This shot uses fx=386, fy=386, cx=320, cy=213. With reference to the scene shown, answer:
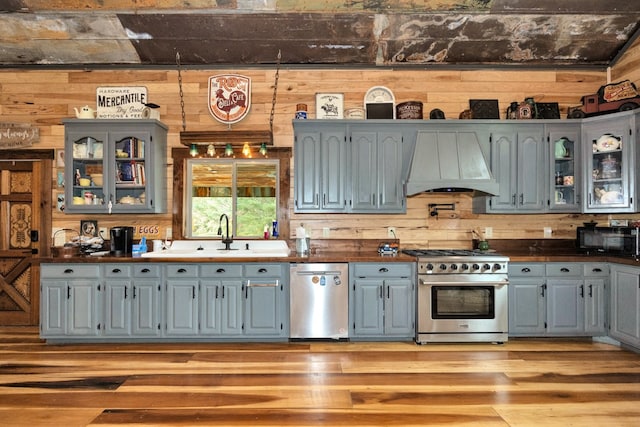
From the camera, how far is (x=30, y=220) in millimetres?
4750

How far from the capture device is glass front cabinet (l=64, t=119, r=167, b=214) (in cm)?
438

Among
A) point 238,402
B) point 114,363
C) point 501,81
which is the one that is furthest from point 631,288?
point 114,363

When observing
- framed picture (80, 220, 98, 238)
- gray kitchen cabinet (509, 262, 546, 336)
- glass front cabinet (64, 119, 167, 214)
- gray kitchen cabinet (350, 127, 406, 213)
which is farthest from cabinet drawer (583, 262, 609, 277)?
framed picture (80, 220, 98, 238)

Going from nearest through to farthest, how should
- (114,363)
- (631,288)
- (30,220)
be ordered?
(114,363), (631,288), (30,220)

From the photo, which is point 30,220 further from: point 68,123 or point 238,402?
point 238,402

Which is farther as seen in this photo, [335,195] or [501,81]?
[501,81]

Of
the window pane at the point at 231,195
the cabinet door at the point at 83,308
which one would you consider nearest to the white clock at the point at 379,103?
the window pane at the point at 231,195

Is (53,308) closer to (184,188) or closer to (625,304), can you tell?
(184,188)

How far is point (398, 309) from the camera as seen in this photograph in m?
4.04

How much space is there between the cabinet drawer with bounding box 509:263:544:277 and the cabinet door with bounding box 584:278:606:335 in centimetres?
52

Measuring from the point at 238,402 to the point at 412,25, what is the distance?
409cm

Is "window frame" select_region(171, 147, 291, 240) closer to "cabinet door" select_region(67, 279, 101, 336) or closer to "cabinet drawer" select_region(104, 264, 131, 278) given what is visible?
"cabinet drawer" select_region(104, 264, 131, 278)

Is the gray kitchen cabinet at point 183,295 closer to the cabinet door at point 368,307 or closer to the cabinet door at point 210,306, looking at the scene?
the cabinet door at point 210,306

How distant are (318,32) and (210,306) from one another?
322cm
